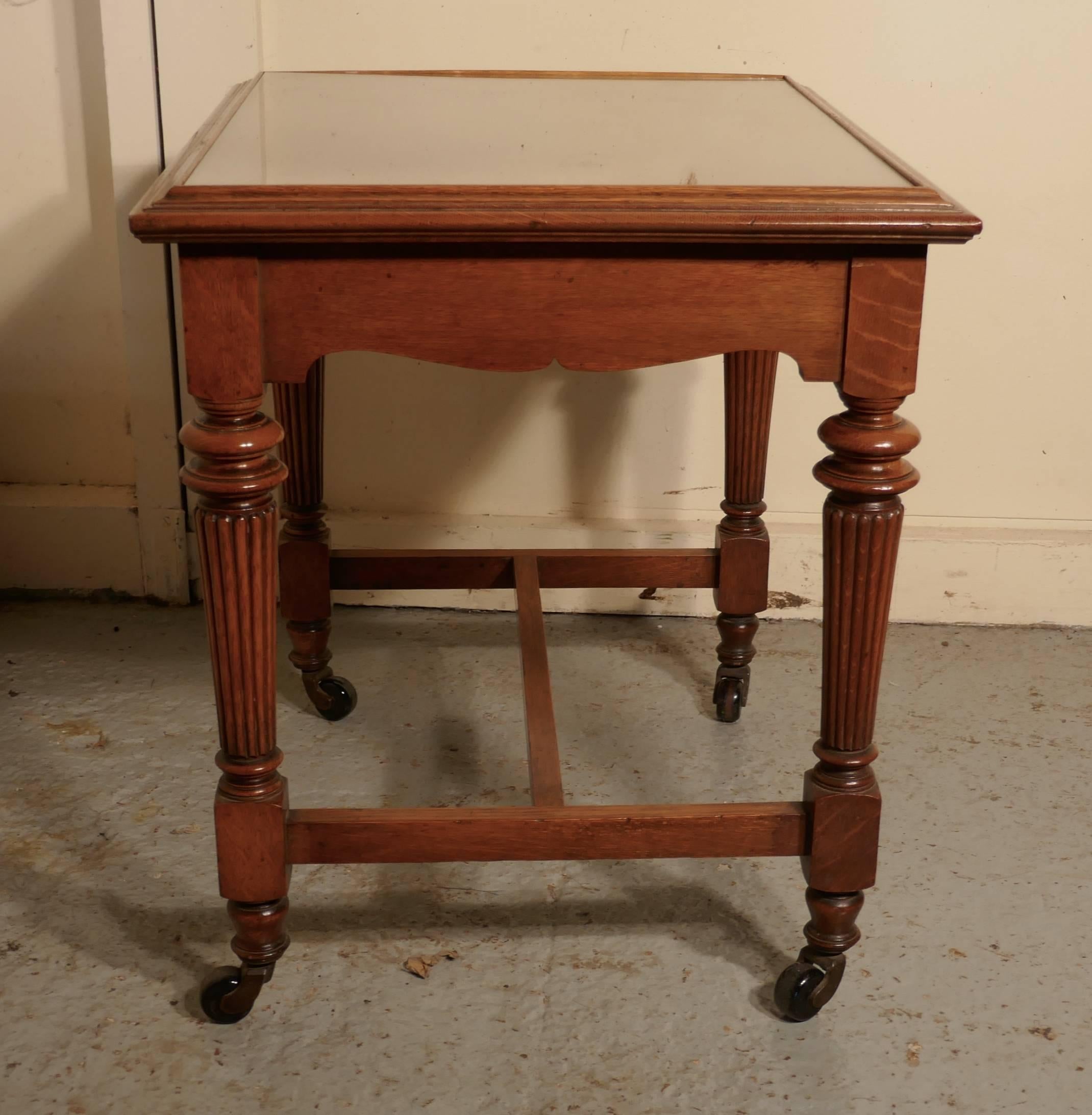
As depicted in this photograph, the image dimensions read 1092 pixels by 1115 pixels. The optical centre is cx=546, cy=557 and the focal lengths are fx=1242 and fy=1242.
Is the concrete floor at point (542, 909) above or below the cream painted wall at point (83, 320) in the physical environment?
below

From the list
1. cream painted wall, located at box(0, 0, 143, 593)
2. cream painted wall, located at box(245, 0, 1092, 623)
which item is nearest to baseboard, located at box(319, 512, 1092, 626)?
cream painted wall, located at box(245, 0, 1092, 623)

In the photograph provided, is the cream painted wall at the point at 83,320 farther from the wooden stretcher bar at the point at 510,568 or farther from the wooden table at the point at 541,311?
the wooden table at the point at 541,311

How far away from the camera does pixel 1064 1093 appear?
109cm

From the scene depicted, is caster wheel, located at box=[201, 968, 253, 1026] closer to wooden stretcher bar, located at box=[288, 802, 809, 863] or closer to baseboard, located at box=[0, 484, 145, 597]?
wooden stretcher bar, located at box=[288, 802, 809, 863]

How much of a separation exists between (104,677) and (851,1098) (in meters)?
1.18

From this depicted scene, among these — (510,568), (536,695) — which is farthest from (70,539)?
(536,695)

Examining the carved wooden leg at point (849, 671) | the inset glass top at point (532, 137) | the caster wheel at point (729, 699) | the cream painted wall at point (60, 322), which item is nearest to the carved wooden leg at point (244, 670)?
the inset glass top at point (532, 137)

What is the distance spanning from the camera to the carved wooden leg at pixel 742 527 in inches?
63.4

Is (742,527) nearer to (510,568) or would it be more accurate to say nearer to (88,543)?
(510,568)

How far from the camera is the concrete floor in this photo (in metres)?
1.10

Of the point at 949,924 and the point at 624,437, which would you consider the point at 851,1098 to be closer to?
the point at 949,924

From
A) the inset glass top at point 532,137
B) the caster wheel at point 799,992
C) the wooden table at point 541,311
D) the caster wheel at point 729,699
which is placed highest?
the inset glass top at point 532,137

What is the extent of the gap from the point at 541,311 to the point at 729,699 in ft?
2.79

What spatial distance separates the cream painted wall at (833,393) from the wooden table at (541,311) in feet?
1.78
